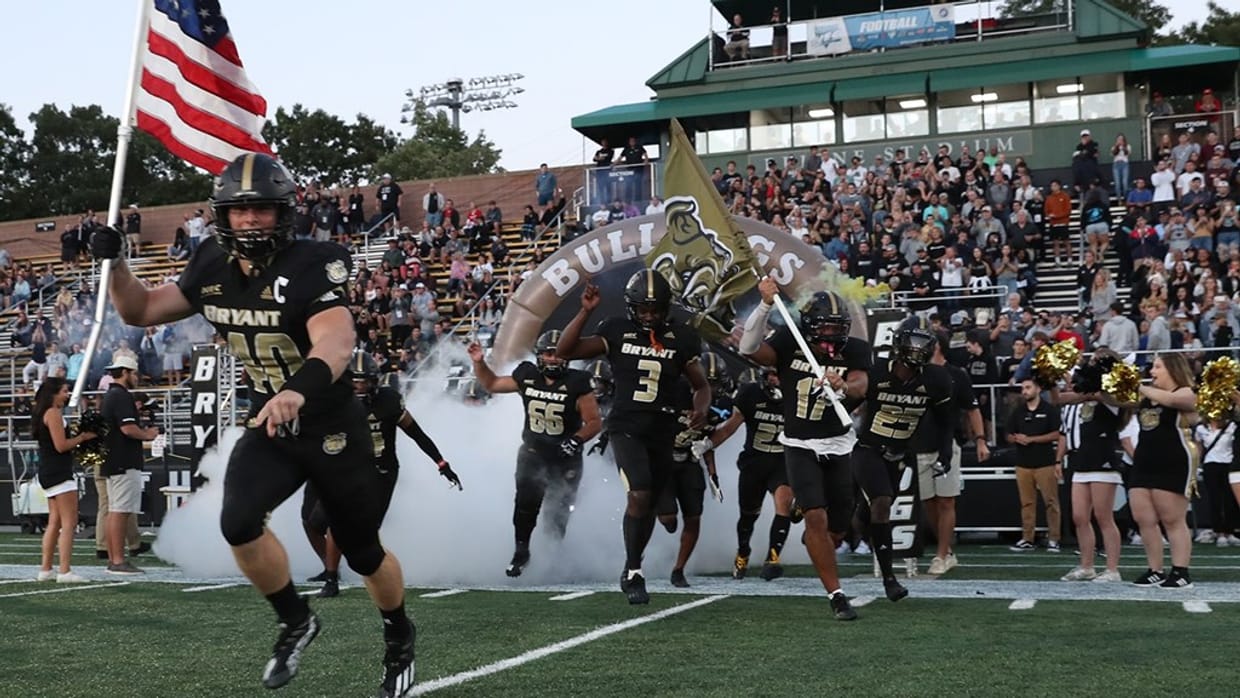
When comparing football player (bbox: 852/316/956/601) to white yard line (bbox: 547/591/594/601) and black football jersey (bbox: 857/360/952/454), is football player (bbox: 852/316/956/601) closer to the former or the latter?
black football jersey (bbox: 857/360/952/454)

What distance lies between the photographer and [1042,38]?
1158 inches

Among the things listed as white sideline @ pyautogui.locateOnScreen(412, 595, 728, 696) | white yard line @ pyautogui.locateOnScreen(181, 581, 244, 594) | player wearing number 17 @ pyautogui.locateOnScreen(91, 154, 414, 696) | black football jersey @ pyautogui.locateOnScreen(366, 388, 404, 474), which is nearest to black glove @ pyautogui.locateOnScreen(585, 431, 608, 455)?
black football jersey @ pyautogui.locateOnScreen(366, 388, 404, 474)

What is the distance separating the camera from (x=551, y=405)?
10.9 metres

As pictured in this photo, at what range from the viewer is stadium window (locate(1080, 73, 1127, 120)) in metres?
28.8

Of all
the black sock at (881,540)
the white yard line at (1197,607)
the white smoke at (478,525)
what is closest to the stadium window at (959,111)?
the white smoke at (478,525)

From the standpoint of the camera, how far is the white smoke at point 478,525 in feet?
36.1

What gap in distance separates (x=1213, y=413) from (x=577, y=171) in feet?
66.6

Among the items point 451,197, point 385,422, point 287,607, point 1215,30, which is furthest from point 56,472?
point 1215,30

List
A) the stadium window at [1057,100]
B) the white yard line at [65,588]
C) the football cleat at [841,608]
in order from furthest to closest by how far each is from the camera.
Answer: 1. the stadium window at [1057,100]
2. the white yard line at [65,588]
3. the football cleat at [841,608]

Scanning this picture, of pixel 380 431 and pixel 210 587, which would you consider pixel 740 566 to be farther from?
pixel 210 587

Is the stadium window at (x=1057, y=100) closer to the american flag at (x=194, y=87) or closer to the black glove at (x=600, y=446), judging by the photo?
the black glove at (x=600, y=446)

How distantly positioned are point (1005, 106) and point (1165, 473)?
68.5 ft

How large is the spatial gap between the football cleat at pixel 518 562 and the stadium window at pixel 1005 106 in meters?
21.2

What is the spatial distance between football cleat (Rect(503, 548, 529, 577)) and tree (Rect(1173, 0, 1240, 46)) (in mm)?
44235
